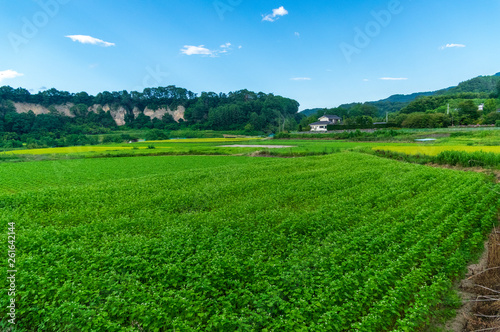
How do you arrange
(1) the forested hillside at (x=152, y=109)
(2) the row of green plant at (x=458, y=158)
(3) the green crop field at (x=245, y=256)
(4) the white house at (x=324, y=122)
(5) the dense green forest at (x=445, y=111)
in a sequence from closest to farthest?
(3) the green crop field at (x=245, y=256) → (2) the row of green plant at (x=458, y=158) → (5) the dense green forest at (x=445, y=111) → (4) the white house at (x=324, y=122) → (1) the forested hillside at (x=152, y=109)

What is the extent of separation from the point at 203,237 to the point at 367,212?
6907 mm

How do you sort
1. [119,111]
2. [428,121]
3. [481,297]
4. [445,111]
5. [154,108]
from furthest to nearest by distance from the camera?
1. [154,108]
2. [119,111]
3. [445,111]
4. [428,121]
5. [481,297]

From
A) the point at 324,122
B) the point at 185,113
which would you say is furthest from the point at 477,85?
the point at 185,113

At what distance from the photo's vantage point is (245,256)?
743 cm

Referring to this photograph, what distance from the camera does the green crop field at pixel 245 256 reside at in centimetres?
509

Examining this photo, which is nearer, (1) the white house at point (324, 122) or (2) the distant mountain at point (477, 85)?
(1) the white house at point (324, 122)

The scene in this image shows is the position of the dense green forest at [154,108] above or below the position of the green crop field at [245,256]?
above

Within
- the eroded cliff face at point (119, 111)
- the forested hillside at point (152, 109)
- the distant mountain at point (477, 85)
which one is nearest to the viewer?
the forested hillside at point (152, 109)

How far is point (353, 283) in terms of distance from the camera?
591cm

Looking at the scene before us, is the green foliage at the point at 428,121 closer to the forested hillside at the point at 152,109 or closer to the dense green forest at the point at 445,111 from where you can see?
the dense green forest at the point at 445,111

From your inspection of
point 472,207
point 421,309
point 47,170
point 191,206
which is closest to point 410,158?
point 472,207

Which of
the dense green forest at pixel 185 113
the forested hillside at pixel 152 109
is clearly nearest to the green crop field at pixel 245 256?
the dense green forest at pixel 185 113

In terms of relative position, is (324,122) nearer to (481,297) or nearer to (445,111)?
(445,111)

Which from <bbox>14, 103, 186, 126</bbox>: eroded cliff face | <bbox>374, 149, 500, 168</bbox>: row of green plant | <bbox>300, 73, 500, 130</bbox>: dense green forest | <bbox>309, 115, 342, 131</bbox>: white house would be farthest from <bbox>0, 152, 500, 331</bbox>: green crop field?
<bbox>14, 103, 186, 126</bbox>: eroded cliff face
